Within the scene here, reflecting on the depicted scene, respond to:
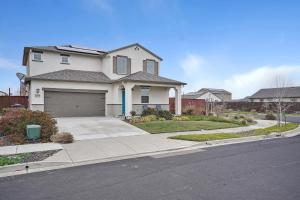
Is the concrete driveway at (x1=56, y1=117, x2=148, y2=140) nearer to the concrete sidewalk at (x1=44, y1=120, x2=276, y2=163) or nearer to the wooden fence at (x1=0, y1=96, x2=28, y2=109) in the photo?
the concrete sidewalk at (x1=44, y1=120, x2=276, y2=163)

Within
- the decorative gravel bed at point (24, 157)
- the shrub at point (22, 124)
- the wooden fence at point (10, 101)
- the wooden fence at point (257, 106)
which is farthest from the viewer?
the wooden fence at point (257, 106)

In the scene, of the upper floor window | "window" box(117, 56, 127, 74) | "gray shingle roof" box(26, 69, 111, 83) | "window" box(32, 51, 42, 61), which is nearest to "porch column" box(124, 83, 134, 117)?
"gray shingle roof" box(26, 69, 111, 83)

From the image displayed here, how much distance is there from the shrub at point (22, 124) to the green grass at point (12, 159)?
2.59 metres

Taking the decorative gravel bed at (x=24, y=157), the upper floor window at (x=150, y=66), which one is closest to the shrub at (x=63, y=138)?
the decorative gravel bed at (x=24, y=157)

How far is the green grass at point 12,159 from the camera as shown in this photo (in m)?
6.84

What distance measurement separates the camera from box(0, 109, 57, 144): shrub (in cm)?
1054

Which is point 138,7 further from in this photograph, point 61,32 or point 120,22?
point 61,32

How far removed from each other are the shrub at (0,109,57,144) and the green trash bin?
335 mm

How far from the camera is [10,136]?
10.3 meters

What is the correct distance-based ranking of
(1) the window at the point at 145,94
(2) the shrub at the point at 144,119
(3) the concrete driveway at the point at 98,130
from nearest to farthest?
(3) the concrete driveway at the point at 98,130
(2) the shrub at the point at 144,119
(1) the window at the point at 145,94

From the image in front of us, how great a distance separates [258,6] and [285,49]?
330 inches

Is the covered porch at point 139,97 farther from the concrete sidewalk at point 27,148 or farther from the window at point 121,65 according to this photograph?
the concrete sidewalk at point 27,148

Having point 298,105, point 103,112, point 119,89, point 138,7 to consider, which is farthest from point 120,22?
point 298,105

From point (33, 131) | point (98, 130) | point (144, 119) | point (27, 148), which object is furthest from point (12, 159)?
point (144, 119)
